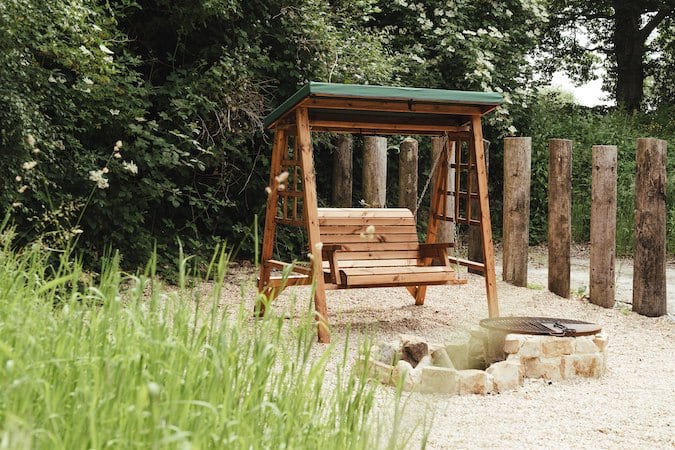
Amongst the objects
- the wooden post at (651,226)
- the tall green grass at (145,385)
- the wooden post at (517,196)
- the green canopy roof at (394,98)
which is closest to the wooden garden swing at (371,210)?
the green canopy roof at (394,98)

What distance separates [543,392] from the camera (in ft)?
13.8

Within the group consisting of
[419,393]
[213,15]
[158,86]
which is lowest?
[419,393]

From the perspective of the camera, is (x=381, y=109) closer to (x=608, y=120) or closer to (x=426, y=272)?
(x=426, y=272)

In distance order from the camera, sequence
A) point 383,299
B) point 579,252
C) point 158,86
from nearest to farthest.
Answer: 1. point 383,299
2. point 158,86
3. point 579,252

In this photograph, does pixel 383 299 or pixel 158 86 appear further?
pixel 158 86

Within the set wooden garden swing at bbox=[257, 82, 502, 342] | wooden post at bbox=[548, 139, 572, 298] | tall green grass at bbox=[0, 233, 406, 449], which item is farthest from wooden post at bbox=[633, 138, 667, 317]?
tall green grass at bbox=[0, 233, 406, 449]

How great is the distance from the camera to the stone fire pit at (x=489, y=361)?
4.06 meters

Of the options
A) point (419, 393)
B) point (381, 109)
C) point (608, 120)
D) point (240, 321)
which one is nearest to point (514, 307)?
point (381, 109)

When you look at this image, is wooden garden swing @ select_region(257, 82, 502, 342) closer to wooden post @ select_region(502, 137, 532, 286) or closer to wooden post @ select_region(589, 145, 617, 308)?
wooden post @ select_region(502, 137, 532, 286)

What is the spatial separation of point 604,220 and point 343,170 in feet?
10.8

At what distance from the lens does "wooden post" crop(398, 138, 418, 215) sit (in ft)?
26.8

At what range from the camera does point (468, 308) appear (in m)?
6.70

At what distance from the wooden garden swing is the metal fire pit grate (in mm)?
774

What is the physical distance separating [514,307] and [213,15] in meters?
4.03
